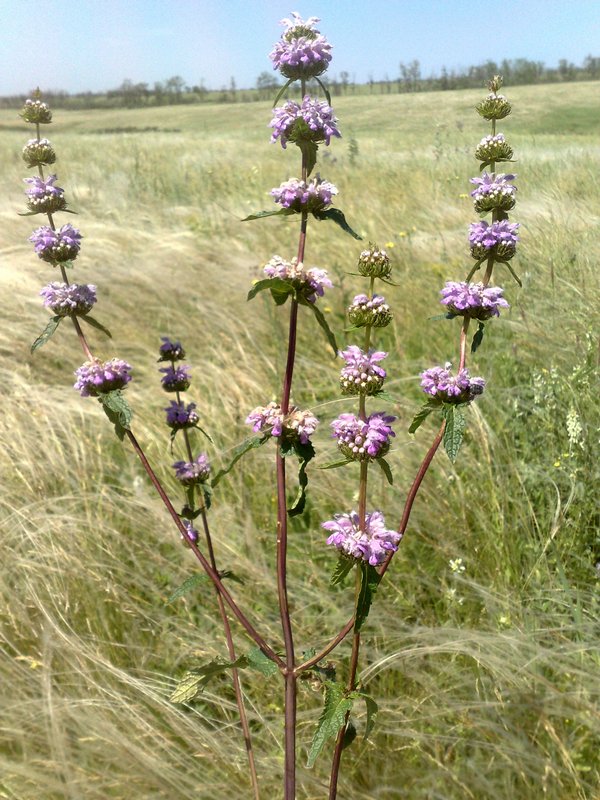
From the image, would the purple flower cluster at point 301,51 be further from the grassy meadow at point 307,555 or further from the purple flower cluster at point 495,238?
the grassy meadow at point 307,555

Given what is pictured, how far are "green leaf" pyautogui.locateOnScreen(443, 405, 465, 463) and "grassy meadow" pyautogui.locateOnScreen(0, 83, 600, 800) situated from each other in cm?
74

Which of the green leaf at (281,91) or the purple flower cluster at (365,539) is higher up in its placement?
the green leaf at (281,91)

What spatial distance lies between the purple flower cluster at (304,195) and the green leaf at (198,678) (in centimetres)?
106

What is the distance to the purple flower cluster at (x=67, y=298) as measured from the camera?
5.87ft

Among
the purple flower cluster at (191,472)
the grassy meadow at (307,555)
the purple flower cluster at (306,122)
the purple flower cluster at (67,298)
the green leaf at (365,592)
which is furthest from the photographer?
the purple flower cluster at (191,472)

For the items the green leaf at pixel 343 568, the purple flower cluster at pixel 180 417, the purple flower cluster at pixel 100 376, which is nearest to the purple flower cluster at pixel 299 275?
the purple flower cluster at pixel 100 376

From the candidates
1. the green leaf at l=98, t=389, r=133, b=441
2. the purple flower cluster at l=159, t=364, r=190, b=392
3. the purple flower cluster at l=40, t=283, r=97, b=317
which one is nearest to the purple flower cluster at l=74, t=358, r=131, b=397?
the green leaf at l=98, t=389, r=133, b=441

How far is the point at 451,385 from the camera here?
146 centimetres

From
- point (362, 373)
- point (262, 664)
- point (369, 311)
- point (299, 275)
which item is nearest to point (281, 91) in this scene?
point (299, 275)

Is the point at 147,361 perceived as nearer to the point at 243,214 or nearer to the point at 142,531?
the point at 142,531

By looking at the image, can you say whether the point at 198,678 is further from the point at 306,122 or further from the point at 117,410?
the point at 306,122

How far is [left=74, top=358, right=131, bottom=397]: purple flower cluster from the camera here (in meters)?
1.71

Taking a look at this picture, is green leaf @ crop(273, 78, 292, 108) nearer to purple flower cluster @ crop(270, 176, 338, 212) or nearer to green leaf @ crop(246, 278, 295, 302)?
purple flower cluster @ crop(270, 176, 338, 212)

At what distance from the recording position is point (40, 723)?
1950mm
